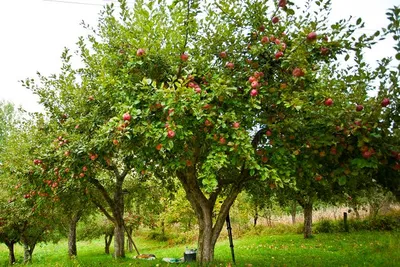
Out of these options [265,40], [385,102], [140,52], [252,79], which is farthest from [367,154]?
[140,52]

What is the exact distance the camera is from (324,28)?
5.89 metres

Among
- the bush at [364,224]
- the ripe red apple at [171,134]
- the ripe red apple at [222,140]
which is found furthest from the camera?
the bush at [364,224]

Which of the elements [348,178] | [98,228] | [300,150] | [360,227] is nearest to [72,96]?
[300,150]

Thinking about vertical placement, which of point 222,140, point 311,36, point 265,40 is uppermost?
point 265,40

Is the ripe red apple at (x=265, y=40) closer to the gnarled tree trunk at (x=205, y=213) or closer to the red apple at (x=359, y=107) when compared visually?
the red apple at (x=359, y=107)

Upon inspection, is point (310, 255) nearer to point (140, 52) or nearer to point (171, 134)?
point (171, 134)

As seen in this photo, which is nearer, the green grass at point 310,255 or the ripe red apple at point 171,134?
the ripe red apple at point 171,134

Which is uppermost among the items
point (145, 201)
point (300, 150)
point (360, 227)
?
point (300, 150)

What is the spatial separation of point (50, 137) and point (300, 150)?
585 cm

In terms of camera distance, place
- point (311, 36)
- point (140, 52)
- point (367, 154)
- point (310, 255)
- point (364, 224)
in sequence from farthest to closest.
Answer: point (364, 224) → point (310, 255) → point (140, 52) → point (311, 36) → point (367, 154)

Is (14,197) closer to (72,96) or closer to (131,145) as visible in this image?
(72,96)

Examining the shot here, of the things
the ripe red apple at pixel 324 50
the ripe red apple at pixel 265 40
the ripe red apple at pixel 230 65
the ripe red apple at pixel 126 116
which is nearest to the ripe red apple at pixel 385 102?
the ripe red apple at pixel 324 50

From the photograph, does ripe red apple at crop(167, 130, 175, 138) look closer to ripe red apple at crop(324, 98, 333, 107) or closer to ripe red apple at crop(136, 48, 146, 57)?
ripe red apple at crop(136, 48, 146, 57)

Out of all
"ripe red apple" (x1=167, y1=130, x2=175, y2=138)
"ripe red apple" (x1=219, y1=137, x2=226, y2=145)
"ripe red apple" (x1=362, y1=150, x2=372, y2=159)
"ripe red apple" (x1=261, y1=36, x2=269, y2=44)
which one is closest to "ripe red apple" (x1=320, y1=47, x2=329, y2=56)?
"ripe red apple" (x1=261, y1=36, x2=269, y2=44)
